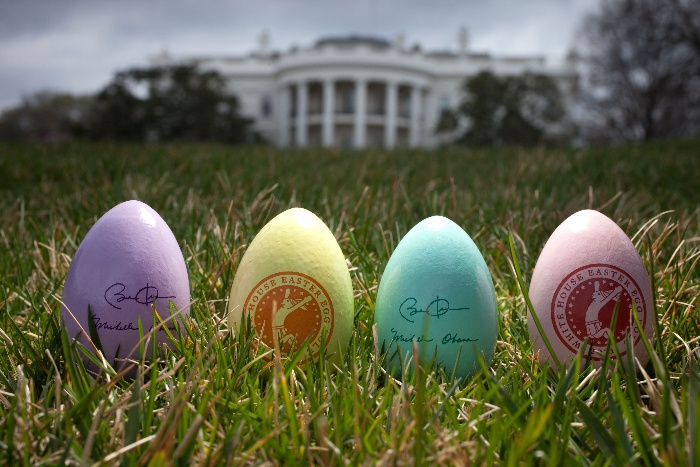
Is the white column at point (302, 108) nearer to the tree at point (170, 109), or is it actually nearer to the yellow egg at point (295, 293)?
the tree at point (170, 109)

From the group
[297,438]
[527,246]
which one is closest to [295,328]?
[297,438]

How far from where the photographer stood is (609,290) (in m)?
1.49

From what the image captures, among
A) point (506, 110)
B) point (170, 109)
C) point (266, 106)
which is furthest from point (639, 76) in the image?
point (266, 106)

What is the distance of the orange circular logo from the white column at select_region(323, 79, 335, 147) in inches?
1882

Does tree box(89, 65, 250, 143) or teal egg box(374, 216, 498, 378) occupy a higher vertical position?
tree box(89, 65, 250, 143)

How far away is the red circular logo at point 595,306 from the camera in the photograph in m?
1.48

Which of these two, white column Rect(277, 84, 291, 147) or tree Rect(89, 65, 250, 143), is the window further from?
tree Rect(89, 65, 250, 143)

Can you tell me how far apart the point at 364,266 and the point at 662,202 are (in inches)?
105

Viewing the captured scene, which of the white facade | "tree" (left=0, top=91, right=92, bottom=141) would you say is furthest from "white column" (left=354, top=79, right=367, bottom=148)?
"tree" (left=0, top=91, right=92, bottom=141)

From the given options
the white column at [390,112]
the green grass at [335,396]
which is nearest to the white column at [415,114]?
the white column at [390,112]

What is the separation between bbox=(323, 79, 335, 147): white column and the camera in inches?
1909

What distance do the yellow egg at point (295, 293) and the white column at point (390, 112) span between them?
4744cm

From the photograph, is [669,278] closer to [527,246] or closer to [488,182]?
[527,246]
